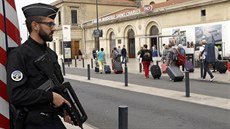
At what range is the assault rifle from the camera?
2695 mm

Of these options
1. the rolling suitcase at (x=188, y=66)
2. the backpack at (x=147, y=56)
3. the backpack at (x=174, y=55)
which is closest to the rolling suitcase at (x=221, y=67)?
the rolling suitcase at (x=188, y=66)

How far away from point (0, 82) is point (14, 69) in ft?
0.94

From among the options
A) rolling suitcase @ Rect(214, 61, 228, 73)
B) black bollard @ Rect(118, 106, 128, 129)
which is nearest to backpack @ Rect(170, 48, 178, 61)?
rolling suitcase @ Rect(214, 61, 228, 73)

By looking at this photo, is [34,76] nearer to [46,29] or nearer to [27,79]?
[27,79]

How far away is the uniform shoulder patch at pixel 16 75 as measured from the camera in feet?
8.50

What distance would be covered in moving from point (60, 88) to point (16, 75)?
14.0 inches

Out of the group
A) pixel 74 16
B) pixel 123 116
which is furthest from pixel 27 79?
pixel 74 16

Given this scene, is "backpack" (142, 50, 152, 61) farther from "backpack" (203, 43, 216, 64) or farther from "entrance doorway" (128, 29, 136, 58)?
"entrance doorway" (128, 29, 136, 58)

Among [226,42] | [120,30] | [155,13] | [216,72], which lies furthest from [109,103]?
[120,30]

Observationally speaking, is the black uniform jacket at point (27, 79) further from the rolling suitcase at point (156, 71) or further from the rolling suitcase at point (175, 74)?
the rolling suitcase at point (156, 71)

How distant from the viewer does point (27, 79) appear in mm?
2650

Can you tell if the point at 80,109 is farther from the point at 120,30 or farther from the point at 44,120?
the point at 120,30

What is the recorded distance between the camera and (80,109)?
2830 mm

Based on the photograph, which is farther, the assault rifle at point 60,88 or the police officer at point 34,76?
the assault rifle at point 60,88
